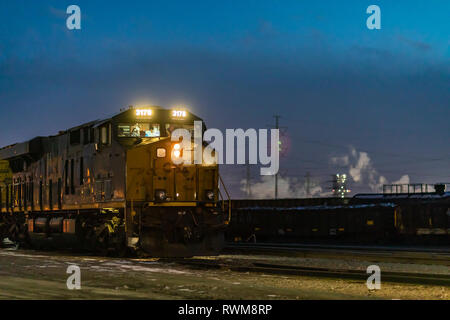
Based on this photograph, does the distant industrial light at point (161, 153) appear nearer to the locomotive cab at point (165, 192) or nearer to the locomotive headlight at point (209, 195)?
the locomotive cab at point (165, 192)

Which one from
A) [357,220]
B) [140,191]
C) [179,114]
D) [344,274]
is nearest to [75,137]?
[179,114]

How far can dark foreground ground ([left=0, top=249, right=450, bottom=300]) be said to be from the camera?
38.4 ft

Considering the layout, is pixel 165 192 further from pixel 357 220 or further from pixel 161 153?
pixel 357 220

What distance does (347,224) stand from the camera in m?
40.4

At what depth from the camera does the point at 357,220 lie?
39.8m

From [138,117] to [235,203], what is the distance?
32.0m

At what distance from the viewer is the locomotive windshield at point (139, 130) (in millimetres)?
19859

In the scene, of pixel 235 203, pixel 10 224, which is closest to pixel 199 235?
pixel 10 224

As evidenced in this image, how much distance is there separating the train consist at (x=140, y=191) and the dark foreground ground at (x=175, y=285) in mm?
1656

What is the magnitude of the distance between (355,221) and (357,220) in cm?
20

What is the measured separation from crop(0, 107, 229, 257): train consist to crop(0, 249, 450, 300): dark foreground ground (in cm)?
166

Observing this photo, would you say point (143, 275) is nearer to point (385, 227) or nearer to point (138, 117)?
point (138, 117)

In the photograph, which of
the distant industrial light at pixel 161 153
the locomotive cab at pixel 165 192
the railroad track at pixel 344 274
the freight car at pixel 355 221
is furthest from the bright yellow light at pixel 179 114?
the freight car at pixel 355 221
